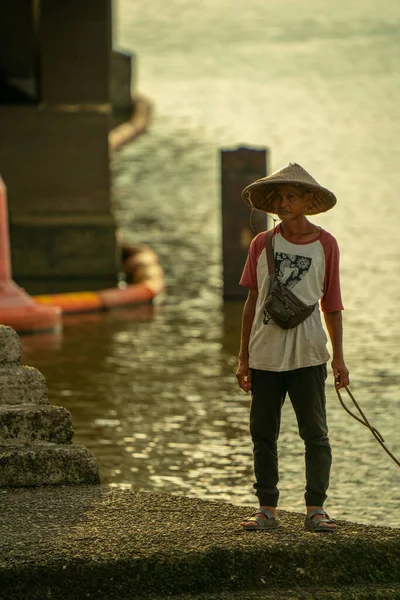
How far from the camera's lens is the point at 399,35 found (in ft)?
144

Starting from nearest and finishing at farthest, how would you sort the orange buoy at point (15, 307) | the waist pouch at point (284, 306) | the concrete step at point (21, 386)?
the waist pouch at point (284, 306) < the concrete step at point (21, 386) < the orange buoy at point (15, 307)

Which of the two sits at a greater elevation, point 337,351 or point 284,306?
point 284,306

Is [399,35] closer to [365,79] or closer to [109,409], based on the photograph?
[365,79]

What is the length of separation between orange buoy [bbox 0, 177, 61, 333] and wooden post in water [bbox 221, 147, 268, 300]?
2279 mm

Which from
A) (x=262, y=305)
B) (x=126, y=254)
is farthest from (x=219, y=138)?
(x=262, y=305)

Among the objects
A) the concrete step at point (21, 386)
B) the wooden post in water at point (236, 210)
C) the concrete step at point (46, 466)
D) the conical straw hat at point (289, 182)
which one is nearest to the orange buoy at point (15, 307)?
the wooden post in water at point (236, 210)

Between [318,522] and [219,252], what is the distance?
12.4 meters

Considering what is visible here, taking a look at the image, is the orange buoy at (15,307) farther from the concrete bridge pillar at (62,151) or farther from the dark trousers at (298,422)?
the dark trousers at (298,422)

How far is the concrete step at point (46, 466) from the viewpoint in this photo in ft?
21.1

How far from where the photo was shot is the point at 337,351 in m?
6.12

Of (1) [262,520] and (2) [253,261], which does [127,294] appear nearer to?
(2) [253,261]

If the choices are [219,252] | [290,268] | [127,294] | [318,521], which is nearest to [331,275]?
[290,268]

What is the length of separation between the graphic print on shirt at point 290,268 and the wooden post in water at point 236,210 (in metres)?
8.87

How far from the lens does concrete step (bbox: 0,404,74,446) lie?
654 cm
